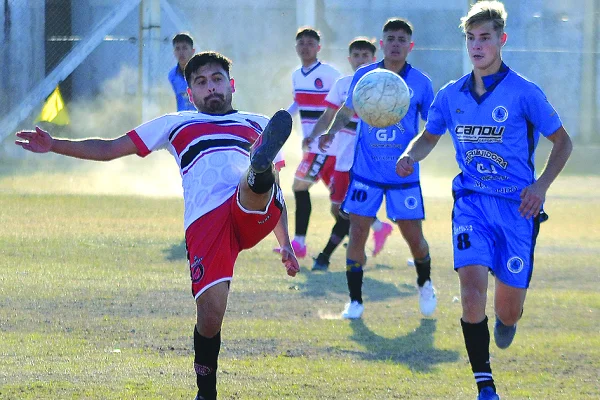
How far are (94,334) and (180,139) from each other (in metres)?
2.37

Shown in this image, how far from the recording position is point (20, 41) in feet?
66.8

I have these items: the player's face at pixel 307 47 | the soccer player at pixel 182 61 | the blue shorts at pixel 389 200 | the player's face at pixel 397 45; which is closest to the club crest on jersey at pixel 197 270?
the blue shorts at pixel 389 200

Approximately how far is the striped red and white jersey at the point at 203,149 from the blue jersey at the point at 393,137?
268cm

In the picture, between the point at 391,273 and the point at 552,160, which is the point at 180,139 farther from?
the point at 391,273

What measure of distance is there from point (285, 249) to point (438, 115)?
3.88ft

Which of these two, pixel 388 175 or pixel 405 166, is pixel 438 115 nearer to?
pixel 405 166

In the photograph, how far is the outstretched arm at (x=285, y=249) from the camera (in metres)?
5.74

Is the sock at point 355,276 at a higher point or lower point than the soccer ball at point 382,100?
lower

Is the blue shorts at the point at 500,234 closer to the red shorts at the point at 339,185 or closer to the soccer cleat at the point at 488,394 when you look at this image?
the soccer cleat at the point at 488,394

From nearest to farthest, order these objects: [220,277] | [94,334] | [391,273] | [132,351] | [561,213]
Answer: [220,277] < [132,351] < [94,334] < [391,273] < [561,213]

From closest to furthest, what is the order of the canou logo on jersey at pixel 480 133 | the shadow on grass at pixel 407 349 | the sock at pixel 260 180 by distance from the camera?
the sock at pixel 260 180
the canou logo on jersey at pixel 480 133
the shadow on grass at pixel 407 349

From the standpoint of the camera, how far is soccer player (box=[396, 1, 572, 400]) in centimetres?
576

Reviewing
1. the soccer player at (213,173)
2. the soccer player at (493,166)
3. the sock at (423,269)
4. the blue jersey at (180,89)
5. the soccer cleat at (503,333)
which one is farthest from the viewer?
the blue jersey at (180,89)

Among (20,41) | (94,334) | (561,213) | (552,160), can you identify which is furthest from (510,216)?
(20,41)
